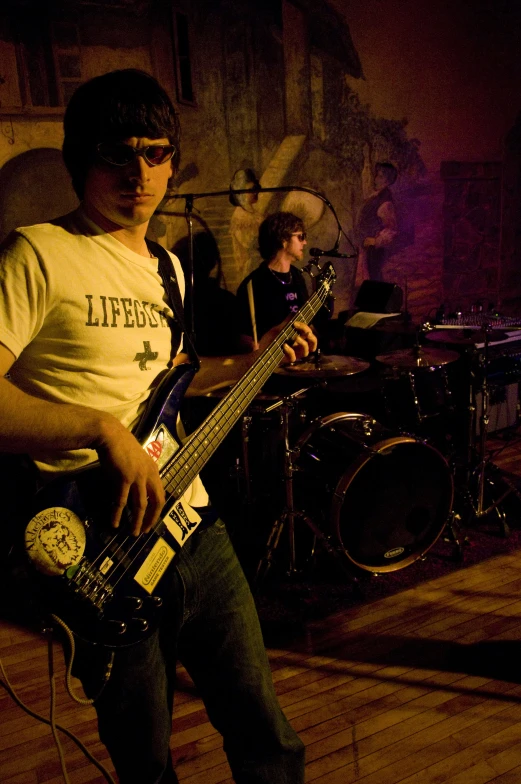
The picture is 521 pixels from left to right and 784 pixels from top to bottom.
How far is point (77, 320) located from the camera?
1163 millimetres

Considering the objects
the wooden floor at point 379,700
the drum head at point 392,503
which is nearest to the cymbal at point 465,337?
the drum head at point 392,503

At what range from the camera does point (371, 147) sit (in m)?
5.07

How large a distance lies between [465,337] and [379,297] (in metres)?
0.96

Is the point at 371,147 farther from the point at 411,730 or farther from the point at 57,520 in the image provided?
the point at 57,520

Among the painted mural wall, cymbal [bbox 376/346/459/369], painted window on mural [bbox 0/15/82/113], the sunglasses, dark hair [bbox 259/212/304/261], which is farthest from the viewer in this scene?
dark hair [bbox 259/212/304/261]

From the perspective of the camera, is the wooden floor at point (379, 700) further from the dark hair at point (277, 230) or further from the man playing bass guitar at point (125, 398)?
the dark hair at point (277, 230)

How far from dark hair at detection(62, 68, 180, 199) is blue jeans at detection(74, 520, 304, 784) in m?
0.93

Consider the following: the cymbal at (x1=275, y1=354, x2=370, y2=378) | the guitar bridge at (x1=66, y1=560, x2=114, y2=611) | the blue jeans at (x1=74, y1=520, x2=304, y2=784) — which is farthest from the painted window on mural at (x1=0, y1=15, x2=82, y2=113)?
the guitar bridge at (x1=66, y1=560, x2=114, y2=611)

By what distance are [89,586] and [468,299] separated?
18.2 ft

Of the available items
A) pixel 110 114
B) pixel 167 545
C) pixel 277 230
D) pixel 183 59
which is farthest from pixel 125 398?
pixel 183 59

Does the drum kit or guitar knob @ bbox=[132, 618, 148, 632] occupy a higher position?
guitar knob @ bbox=[132, 618, 148, 632]

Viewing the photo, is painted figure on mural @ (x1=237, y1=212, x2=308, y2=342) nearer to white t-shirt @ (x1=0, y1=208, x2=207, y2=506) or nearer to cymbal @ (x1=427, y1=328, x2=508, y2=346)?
cymbal @ (x1=427, y1=328, x2=508, y2=346)

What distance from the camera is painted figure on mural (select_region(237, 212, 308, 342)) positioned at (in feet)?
13.9

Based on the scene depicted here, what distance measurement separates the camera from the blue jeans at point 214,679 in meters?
1.24
